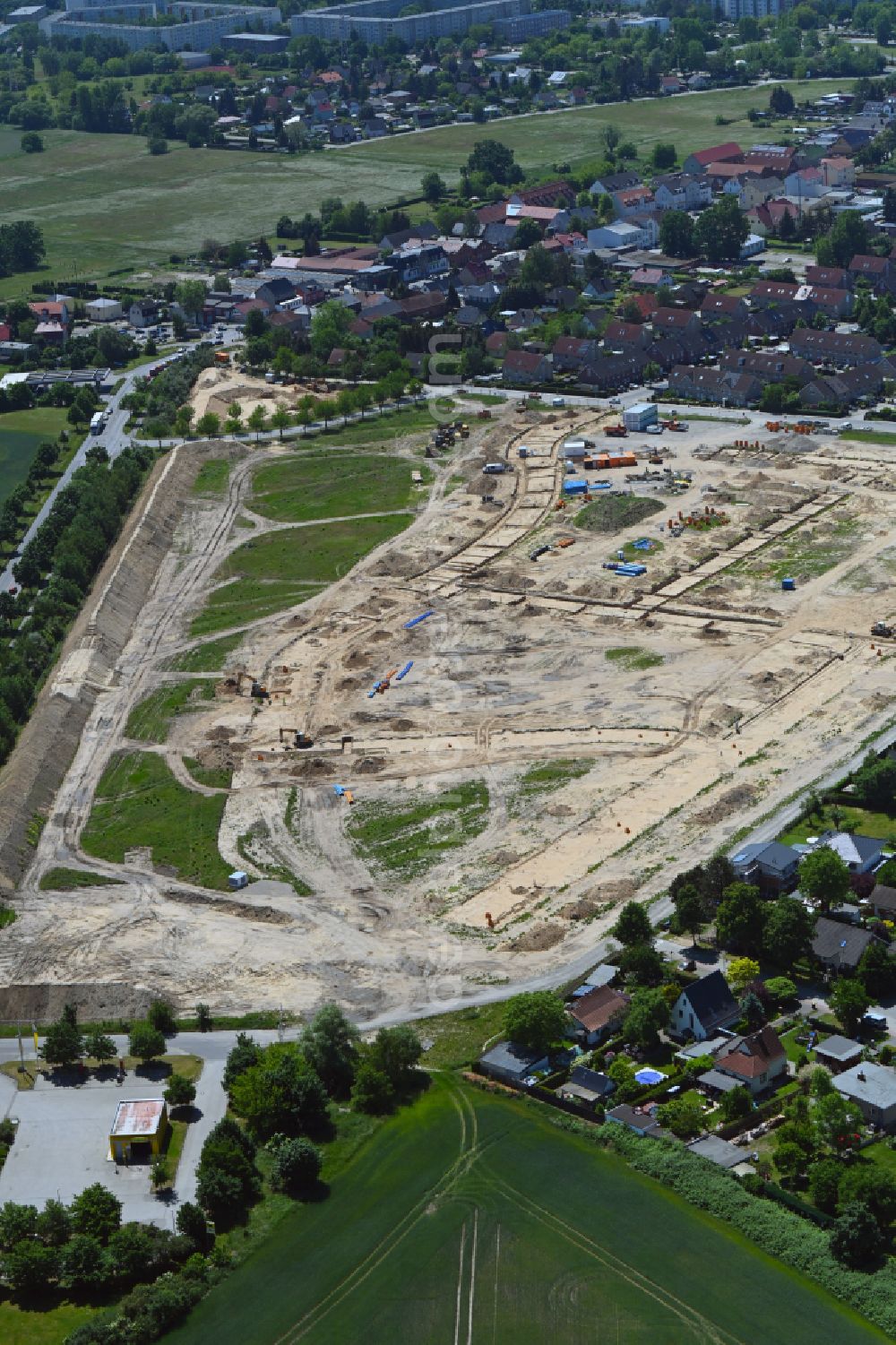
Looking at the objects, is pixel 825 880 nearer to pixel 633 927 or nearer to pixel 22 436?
pixel 633 927

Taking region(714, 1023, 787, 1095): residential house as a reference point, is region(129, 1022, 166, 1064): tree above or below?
above

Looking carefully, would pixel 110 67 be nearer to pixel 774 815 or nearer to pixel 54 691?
pixel 54 691

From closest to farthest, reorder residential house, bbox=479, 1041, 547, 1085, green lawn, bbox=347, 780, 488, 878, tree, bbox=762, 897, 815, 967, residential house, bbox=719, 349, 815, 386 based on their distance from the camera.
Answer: residential house, bbox=479, 1041, 547, 1085 < tree, bbox=762, 897, 815, 967 < green lawn, bbox=347, 780, 488, 878 < residential house, bbox=719, 349, 815, 386

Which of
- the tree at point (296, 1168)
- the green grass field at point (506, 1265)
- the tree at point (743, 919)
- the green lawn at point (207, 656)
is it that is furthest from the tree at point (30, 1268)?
the green lawn at point (207, 656)

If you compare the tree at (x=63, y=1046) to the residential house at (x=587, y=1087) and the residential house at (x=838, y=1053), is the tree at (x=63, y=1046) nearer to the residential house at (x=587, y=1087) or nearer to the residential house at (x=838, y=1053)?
the residential house at (x=587, y=1087)

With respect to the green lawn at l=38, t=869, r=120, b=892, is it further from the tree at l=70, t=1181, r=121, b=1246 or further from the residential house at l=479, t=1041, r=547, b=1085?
the tree at l=70, t=1181, r=121, b=1246

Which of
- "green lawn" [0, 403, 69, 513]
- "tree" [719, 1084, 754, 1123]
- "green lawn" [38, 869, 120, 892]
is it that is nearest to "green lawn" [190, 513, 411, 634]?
"green lawn" [0, 403, 69, 513]

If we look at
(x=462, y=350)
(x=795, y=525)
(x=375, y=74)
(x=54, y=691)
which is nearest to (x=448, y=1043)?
(x=54, y=691)
